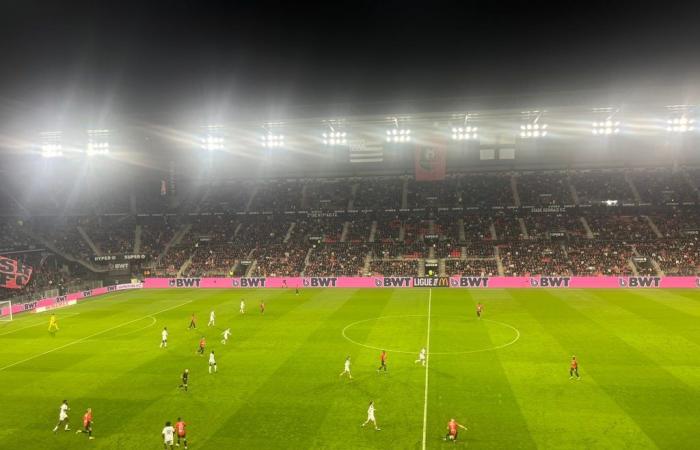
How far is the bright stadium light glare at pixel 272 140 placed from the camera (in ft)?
219

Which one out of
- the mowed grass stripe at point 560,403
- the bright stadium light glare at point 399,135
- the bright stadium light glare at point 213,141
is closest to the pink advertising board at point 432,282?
the bright stadium light glare at point 213,141

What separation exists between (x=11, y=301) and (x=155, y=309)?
12.9m

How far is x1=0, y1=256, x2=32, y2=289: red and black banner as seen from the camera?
48.5m

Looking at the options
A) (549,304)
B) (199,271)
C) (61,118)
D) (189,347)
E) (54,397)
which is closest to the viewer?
(54,397)

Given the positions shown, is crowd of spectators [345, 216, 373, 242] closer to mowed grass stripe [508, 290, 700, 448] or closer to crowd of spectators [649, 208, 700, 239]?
mowed grass stripe [508, 290, 700, 448]

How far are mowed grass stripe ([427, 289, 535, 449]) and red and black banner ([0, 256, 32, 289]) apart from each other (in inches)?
1641

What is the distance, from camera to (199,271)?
62.9 meters

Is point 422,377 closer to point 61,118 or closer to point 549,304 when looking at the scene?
point 549,304

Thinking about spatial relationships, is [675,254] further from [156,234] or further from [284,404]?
[156,234]

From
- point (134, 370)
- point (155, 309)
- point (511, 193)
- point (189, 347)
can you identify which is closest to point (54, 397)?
point (134, 370)

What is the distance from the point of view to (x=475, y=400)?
840 inches

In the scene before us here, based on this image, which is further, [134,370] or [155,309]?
[155,309]

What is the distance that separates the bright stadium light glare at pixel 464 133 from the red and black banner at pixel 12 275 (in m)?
51.0

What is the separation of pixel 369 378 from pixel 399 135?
46.4 m
